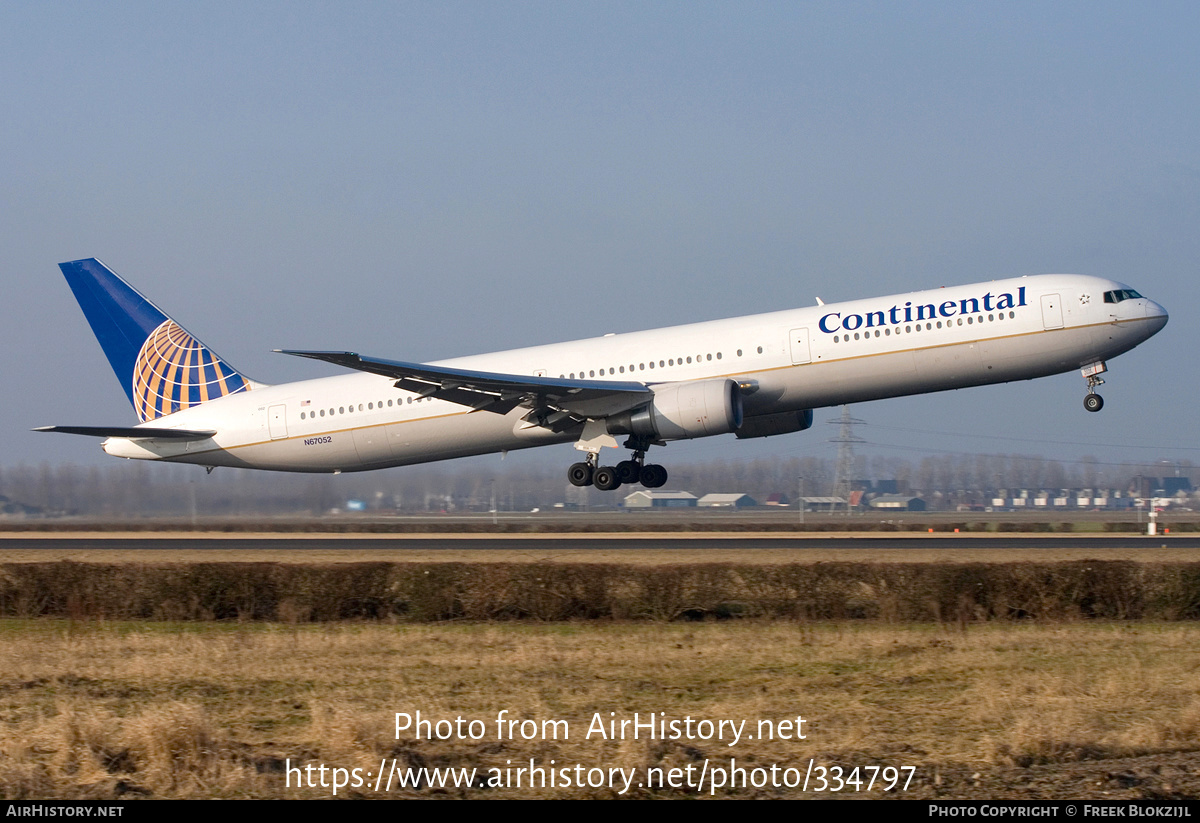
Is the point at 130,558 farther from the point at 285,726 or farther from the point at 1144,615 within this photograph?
the point at 1144,615

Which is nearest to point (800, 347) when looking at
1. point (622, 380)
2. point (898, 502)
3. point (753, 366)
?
point (753, 366)

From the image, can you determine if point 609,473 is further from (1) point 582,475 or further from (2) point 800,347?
(2) point 800,347

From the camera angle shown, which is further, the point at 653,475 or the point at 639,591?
the point at 653,475

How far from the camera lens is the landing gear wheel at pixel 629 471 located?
33.8m

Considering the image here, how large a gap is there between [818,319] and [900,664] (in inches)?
652

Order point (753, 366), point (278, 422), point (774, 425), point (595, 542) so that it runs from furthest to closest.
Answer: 1. point (278, 422)
2. point (774, 425)
3. point (595, 542)
4. point (753, 366)

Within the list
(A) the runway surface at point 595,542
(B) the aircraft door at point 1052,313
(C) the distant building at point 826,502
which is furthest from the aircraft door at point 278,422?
(C) the distant building at point 826,502

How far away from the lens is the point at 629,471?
34.0m

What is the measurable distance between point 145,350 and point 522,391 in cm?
1504

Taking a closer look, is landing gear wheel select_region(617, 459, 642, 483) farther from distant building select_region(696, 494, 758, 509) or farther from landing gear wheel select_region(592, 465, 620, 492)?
distant building select_region(696, 494, 758, 509)

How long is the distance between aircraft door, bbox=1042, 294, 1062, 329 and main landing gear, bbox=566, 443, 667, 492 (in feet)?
36.2

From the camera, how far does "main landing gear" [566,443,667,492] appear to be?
110 ft

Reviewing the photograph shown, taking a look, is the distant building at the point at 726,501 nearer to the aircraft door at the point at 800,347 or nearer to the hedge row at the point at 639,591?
the aircraft door at the point at 800,347

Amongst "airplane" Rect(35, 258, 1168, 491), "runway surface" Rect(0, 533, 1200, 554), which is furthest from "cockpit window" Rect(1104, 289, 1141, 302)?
"runway surface" Rect(0, 533, 1200, 554)
